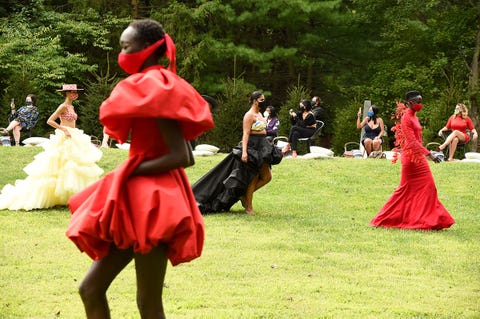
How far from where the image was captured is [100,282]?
4871 millimetres

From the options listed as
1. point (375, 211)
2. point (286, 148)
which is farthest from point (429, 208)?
point (286, 148)

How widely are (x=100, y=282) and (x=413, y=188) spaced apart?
382 inches

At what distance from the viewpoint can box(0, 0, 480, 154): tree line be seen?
118ft

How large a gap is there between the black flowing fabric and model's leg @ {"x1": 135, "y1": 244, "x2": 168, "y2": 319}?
32.8ft

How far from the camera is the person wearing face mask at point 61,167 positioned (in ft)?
49.7

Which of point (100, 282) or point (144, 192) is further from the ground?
point (144, 192)

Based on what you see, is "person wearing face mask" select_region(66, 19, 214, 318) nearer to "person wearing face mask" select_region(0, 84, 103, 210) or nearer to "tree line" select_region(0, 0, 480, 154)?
"person wearing face mask" select_region(0, 84, 103, 210)

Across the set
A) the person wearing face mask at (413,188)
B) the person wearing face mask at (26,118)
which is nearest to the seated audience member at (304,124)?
the person wearing face mask at (26,118)

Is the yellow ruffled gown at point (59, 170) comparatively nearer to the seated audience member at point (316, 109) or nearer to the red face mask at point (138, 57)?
the red face mask at point (138, 57)

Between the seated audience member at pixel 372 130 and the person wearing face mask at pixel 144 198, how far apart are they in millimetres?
19265

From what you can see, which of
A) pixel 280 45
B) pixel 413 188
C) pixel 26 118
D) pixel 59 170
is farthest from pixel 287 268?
pixel 280 45

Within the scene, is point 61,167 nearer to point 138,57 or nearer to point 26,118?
point 138,57

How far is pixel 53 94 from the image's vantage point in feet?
120

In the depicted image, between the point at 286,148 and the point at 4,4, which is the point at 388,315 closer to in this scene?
the point at 286,148
